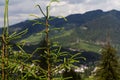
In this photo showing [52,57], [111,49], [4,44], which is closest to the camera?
[4,44]

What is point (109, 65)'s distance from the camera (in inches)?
1500

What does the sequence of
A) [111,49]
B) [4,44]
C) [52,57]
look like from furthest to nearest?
[111,49] → [52,57] → [4,44]

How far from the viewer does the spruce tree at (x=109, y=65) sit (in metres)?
37.9

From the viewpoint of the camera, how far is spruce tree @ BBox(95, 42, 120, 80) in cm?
3788

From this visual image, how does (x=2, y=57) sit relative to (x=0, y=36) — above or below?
below

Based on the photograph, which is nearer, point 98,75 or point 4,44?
point 4,44

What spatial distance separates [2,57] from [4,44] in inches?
13.1

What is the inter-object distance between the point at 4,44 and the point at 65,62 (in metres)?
1.67

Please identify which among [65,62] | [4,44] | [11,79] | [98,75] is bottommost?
[98,75]

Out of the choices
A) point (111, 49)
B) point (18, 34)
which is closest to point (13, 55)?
point (18, 34)

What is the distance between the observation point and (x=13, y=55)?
875 cm

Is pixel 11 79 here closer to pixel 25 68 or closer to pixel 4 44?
pixel 25 68

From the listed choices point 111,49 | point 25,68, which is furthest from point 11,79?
point 111,49

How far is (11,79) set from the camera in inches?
348
